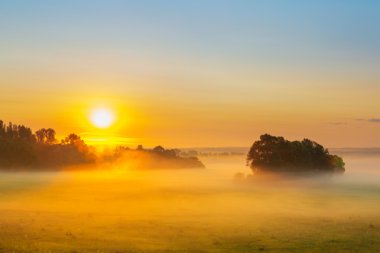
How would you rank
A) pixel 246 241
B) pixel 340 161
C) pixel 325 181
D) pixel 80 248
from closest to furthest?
pixel 80 248, pixel 246 241, pixel 325 181, pixel 340 161

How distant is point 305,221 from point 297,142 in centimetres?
7973

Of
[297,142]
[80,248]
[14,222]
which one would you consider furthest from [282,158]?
[80,248]

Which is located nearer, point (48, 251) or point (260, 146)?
point (48, 251)

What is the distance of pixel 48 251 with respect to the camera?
38.6 metres

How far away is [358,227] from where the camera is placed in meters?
57.9

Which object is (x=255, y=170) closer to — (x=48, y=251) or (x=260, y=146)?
(x=260, y=146)

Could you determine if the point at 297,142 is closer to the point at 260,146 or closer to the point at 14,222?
the point at 260,146

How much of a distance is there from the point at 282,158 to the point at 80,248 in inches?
4164

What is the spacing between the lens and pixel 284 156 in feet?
465

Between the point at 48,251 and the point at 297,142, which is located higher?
the point at 297,142

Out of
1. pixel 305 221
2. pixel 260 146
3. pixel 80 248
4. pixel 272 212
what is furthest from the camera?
pixel 260 146

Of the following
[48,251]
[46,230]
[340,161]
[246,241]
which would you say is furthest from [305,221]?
[340,161]

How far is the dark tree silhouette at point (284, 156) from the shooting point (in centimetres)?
13912

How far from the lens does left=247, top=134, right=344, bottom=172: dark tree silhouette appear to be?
13912 cm
